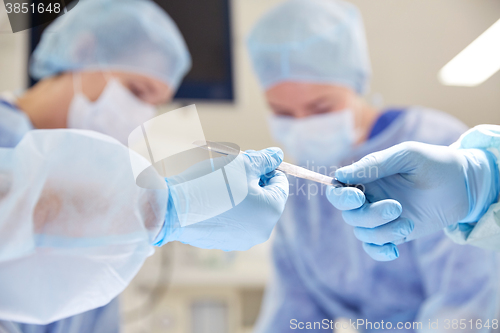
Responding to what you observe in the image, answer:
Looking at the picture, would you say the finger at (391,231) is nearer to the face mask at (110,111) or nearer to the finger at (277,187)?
the finger at (277,187)

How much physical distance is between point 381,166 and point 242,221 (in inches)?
12.1

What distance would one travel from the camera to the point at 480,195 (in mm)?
Answer: 760

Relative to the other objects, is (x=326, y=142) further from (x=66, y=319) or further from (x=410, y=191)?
(x=66, y=319)

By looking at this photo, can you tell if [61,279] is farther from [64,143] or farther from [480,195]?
[480,195]

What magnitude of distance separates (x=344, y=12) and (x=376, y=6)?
31cm

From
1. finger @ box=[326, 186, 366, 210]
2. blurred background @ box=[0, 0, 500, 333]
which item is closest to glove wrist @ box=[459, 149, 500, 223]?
finger @ box=[326, 186, 366, 210]

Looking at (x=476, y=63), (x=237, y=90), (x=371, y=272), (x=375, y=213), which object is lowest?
(x=371, y=272)

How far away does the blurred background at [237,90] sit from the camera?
5.64ft

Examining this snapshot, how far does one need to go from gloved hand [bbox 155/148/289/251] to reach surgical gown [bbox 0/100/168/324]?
0.04m

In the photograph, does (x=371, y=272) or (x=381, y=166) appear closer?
(x=381, y=166)

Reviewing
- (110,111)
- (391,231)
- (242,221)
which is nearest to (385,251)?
(391,231)

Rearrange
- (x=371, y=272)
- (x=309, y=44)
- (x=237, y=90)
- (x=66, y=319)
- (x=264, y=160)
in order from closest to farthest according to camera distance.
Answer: (x=264, y=160), (x=66, y=319), (x=371, y=272), (x=309, y=44), (x=237, y=90)

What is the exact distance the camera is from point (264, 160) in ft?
2.36

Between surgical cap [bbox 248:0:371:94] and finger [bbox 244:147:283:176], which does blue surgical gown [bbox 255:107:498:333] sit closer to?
surgical cap [bbox 248:0:371:94]
